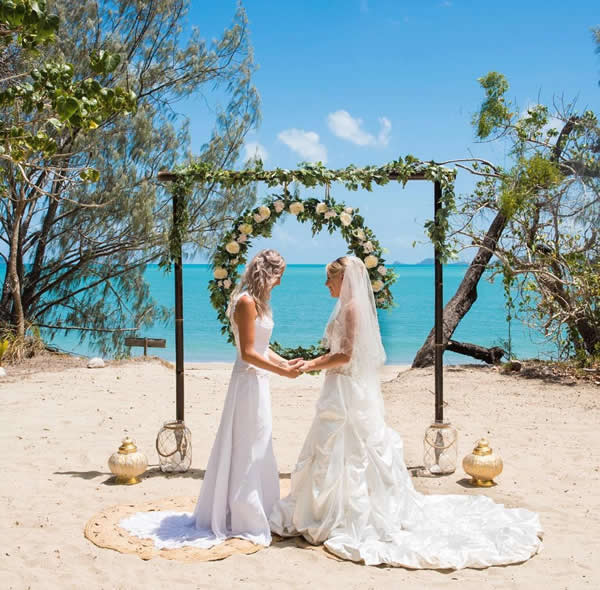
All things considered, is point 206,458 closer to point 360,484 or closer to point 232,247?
point 232,247

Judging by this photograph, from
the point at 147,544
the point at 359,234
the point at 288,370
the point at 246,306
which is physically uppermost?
the point at 359,234

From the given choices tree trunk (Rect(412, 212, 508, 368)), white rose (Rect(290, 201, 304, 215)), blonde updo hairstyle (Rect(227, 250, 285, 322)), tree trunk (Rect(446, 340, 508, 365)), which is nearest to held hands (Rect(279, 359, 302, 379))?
blonde updo hairstyle (Rect(227, 250, 285, 322))

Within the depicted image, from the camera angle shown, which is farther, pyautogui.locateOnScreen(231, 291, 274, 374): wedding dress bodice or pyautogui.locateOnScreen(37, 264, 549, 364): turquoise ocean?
pyautogui.locateOnScreen(37, 264, 549, 364): turquoise ocean

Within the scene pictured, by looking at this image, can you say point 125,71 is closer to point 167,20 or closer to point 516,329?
point 167,20

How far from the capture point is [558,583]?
3.64 metres

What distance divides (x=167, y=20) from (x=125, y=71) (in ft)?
4.54

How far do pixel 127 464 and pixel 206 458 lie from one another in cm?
107

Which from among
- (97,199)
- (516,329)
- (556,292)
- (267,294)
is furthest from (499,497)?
(516,329)

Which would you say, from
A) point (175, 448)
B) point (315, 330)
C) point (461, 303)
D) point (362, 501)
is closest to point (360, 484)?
point (362, 501)

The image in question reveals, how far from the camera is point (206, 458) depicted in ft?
21.0

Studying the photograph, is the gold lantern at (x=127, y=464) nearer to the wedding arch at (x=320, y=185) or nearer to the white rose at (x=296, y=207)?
the wedding arch at (x=320, y=185)

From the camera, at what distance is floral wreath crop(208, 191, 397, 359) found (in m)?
5.61

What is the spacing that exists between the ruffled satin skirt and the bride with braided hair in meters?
0.21

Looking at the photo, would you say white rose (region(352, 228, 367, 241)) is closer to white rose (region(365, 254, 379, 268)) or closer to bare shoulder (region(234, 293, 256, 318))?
white rose (region(365, 254, 379, 268))
